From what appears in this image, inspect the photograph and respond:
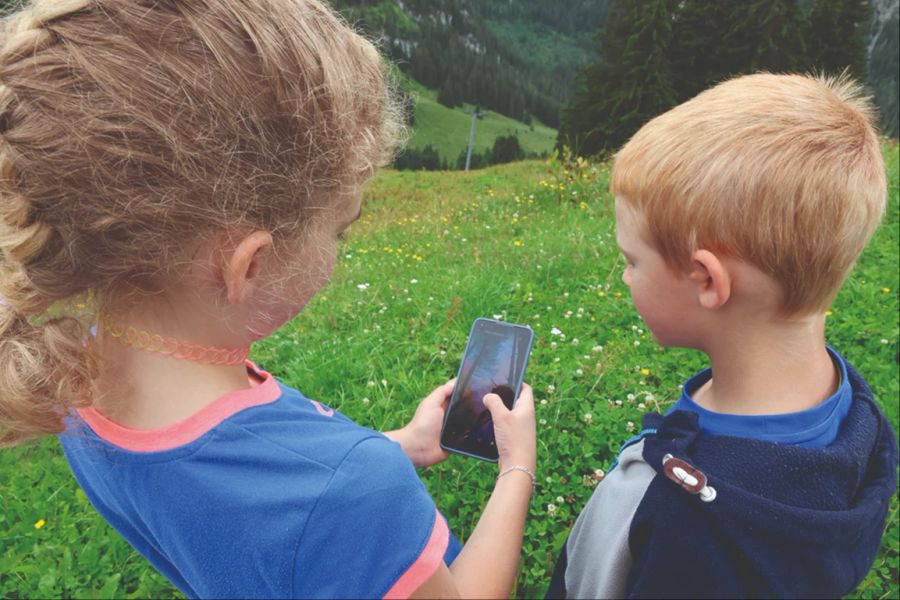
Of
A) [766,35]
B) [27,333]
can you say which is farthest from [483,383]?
[766,35]

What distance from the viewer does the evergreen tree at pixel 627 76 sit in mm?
25609

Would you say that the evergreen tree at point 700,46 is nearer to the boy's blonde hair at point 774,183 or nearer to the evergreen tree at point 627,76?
the evergreen tree at point 627,76

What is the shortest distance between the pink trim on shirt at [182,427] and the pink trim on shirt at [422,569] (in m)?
0.43

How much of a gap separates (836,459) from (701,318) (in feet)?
1.42

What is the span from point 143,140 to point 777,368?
58.5 inches

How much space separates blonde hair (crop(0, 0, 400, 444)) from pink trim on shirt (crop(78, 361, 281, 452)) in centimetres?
11

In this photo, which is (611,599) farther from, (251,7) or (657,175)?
(251,7)

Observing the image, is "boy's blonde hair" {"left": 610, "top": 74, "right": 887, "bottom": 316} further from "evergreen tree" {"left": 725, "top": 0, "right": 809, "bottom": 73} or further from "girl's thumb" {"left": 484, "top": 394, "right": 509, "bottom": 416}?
"evergreen tree" {"left": 725, "top": 0, "right": 809, "bottom": 73}

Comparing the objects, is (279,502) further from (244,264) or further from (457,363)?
(457,363)

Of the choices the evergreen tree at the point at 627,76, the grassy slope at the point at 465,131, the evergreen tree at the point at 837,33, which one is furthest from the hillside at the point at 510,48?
the evergreen tree at the point at 627,76

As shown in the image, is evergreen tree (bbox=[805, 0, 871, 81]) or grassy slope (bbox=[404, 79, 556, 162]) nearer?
evergreen tree (bbox=[805, 0, 871, 81])

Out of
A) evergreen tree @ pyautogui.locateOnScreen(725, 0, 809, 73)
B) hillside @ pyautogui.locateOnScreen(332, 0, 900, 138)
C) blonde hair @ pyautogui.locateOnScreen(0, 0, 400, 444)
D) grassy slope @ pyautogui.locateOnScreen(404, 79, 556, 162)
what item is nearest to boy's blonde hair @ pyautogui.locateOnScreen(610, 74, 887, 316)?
blonde hair @ pyautogui.locateOnScreen(0, 0, 400, 444)

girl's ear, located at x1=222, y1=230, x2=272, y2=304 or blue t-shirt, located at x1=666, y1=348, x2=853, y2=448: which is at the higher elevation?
girl's ear, located at x1=222, y1=230, x2=272, y2=304

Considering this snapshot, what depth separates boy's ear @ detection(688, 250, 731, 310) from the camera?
136 centimetres
